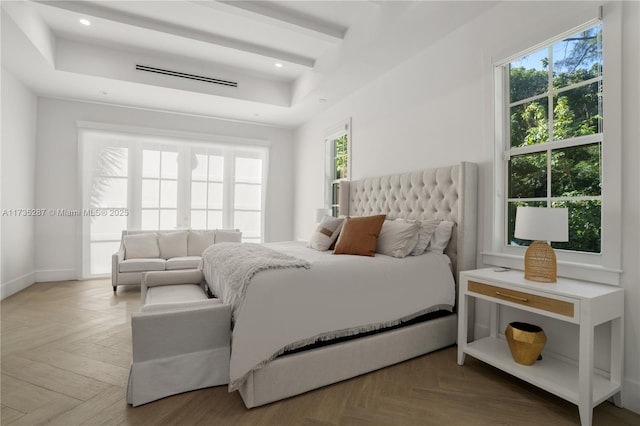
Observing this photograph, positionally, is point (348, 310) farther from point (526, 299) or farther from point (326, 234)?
point (326, 234)

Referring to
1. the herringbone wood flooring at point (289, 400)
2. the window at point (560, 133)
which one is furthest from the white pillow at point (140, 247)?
the window at point (560, 133)

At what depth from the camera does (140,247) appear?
4723 mm

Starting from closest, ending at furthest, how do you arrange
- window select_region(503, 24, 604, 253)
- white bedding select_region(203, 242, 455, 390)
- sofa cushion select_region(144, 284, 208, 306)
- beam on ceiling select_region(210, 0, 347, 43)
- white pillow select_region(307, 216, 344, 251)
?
1. white bedding select_region(203, 242, 455, 390)
2. window select_region(503, 24, 604, 253)
3. sofa cushion select_region(144, 284, 208, 306)
4. beam on ceiling select_region(210, 0, 347, 43)
5. white pillow select_region(307, 216, 344, 251)

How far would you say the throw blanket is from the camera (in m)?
1.90

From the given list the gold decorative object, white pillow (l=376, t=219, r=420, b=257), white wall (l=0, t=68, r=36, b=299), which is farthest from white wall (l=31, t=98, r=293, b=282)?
the gold decorative object

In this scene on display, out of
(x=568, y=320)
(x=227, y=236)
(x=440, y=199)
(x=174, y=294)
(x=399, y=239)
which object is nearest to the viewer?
(x=568, y=320)

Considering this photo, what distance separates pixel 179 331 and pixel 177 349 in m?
0.11

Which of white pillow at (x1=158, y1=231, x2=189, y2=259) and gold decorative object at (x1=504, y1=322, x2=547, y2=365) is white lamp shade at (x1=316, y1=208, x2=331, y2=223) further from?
gold decorative object at (x1=504, y1=322, x2=547, y2=365)

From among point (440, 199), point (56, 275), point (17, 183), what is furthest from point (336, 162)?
point (56, 275)

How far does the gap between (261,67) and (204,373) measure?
3916 millimetres

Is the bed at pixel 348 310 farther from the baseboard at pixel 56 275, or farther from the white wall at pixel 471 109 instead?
the baseboard at pixel 56 275

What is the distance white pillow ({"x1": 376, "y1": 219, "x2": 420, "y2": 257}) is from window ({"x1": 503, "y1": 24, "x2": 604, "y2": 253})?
752mm

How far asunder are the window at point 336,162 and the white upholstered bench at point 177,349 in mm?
3013

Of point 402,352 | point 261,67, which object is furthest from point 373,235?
point 261,67
